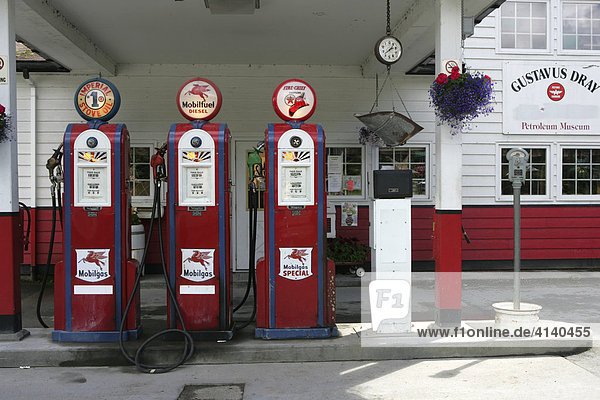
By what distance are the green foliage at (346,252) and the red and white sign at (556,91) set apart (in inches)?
165

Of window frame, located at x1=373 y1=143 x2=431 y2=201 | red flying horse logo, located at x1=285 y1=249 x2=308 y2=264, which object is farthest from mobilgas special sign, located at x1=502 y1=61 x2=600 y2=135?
red flying horse logo, located at x1=285 y1=249 x2=308 y2=264

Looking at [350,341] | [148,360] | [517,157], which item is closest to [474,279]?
[517,157]

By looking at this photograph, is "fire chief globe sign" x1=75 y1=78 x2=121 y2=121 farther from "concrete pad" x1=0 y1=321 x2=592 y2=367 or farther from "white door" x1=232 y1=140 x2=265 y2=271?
"white door" x1=232 y1=140 x2=265 y2=271

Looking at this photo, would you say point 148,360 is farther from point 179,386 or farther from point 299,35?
point 299,35

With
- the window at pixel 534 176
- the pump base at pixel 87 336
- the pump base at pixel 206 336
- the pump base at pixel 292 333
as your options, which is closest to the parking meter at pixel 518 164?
the pump base at pixel 292 333

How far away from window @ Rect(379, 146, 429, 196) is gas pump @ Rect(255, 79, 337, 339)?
4.54 m

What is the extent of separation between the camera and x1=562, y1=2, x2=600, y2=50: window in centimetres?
1015

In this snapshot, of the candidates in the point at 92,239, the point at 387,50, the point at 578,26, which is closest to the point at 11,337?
the point at 92,239

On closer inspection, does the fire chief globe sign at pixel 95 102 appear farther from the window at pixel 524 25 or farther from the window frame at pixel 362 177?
the window at pixel 524 25

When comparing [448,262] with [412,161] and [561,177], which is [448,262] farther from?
[561,177]

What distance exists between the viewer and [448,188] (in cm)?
605

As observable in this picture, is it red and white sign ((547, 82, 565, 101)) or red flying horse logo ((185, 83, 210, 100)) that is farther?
red and white sign ((547, 82, 565, 101))

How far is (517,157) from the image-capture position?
5926mm

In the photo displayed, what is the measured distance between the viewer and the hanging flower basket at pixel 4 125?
5500 millimetres
